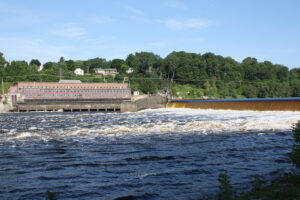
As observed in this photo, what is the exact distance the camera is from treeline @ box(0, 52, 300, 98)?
378 feet

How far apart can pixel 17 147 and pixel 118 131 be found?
839cm

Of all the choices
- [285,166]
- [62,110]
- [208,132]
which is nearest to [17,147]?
[208,132]

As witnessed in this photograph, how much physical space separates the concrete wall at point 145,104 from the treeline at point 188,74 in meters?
36.0

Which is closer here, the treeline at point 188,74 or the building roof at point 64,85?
the building roof at point 64,85

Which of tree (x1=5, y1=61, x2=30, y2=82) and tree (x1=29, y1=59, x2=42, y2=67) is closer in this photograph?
tree (x1=5, y1=61, x2=30, y2=82)

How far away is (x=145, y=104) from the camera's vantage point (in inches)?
2753

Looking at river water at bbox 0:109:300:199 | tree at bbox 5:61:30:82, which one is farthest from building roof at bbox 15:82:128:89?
river water at bbox 0:109:300:199

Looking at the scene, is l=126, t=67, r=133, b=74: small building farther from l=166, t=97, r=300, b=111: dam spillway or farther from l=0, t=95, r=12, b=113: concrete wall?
l=166, t=97, r=300, b=111: dam spillway

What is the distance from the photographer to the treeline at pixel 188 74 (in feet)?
378

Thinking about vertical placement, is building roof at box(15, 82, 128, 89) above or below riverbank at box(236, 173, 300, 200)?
above

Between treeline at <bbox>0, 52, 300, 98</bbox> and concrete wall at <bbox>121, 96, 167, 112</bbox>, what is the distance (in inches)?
1417

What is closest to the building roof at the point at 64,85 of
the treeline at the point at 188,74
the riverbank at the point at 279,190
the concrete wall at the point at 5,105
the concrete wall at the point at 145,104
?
the concrete wall at the point at 5,105

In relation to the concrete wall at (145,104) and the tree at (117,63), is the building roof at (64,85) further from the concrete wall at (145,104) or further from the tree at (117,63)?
the tree at (117,63)

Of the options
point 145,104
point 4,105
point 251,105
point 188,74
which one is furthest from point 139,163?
point 188,74
